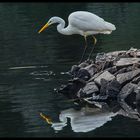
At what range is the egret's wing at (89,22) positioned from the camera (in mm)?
23266

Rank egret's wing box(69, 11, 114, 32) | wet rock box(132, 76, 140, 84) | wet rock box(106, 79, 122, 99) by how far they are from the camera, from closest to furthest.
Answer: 1. wet rock box(132, 76, 140, 84)
2. wet rock box(106, 79, 122, 99)
3. egret's wing box(69, 11, 114, 32)

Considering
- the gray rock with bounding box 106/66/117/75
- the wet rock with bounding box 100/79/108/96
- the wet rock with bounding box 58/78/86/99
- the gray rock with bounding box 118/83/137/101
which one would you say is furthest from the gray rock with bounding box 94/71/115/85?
the gray rock with bounding box 118/83/137/101

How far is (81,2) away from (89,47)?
2762 cm

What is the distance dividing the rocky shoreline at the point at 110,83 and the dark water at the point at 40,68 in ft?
1.96

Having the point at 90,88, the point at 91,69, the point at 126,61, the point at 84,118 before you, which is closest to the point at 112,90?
the point at 90,88

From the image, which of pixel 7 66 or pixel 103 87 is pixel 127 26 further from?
pixel 103 87

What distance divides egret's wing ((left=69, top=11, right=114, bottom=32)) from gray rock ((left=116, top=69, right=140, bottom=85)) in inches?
137

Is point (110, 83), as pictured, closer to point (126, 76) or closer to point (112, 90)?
point (112, 90)

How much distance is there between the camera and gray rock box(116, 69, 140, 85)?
1984cm

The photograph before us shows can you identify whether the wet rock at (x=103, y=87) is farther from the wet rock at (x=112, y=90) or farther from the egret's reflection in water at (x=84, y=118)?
the egret's reflection in water at (x=84, y=118)

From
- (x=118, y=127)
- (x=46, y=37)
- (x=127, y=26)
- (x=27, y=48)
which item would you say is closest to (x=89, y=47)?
(x=27, y=48)

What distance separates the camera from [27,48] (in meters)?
30.9

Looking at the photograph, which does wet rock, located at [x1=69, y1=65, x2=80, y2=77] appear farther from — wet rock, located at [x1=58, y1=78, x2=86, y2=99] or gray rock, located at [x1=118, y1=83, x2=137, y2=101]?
gray rock, located at [x1=118, y1=83, x2=137, y2=101]

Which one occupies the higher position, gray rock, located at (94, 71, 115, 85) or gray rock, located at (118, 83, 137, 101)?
gray rock, located at (94, 71, 115, 85)
